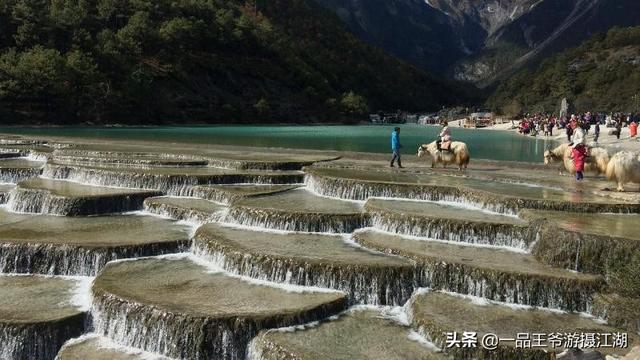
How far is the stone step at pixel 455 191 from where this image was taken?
18.4 meters

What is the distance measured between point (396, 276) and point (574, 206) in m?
6.77

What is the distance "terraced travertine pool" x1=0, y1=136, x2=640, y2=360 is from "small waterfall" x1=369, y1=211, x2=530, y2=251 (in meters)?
0.04

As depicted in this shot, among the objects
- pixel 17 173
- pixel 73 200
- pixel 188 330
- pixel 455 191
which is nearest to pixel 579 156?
pixel 455 191

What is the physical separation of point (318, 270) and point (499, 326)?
4.18m

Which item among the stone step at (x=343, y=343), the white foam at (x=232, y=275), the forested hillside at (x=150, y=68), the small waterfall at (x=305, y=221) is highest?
the forested hillside at (x=150, y=68)

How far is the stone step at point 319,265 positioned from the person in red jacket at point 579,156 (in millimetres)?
10780

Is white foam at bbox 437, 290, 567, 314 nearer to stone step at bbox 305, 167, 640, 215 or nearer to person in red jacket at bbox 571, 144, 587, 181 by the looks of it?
stone step at bbox 305, 167, 640, 215

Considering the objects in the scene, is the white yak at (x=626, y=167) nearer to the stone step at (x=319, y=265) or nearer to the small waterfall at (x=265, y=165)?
the stone step at (x=319, y=265)

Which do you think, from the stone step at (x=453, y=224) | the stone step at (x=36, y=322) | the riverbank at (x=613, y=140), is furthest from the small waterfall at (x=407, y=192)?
the riverbank at (x=613, y=140)

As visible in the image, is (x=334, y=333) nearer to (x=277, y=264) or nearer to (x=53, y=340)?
(x=277, y=264)

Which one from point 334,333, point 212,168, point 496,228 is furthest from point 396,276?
point 212,168

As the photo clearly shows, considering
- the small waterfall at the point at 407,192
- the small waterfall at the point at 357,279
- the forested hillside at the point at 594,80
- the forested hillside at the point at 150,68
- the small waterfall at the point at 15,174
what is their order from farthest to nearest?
Answer: the forested hillside at the point at 594,80 < the forested hillside at the point at 150,68 < the small waterfall at the point at 15,174 < the small waterfall at the point at 407,192 < the small waterfall at the point at 357,279

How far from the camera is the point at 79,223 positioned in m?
20.1

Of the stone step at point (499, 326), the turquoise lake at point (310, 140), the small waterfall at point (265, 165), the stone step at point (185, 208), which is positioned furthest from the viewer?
the turquoise lake at point (310, 140)
